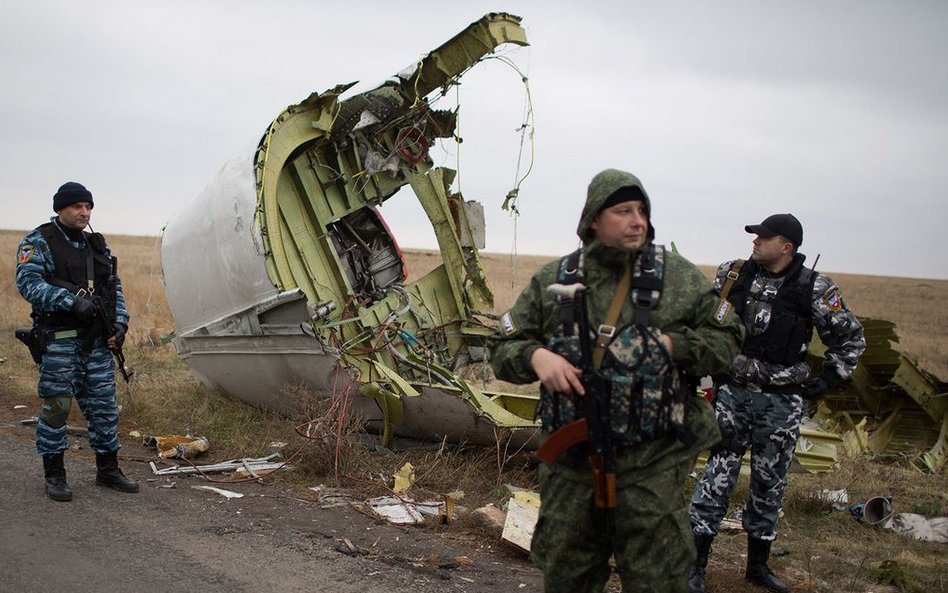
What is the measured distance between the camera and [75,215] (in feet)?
18.6

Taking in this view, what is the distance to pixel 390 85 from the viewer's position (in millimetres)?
7723

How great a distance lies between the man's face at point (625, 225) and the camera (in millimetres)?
2895

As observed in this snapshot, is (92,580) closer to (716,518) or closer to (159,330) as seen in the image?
(716,518)

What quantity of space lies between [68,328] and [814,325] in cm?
456

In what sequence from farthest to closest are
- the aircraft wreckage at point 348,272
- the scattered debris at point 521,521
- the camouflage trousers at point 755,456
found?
1. the aircraft wreckage at point 348,272
2. the scattered debris at point 521,521
3. the camouflage trousers at point 755,456

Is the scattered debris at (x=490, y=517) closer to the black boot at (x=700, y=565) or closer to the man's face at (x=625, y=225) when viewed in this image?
the black boot at (x=700, y=565)

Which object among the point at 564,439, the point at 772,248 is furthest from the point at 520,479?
the point at 564,439

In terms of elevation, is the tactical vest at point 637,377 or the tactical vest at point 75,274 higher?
the tactical vest at point 75,274

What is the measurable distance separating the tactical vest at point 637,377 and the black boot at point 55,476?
4030 mm

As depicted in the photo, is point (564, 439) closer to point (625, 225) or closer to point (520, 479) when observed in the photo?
point (625, 225)

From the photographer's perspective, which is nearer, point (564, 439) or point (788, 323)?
point (564, 439)

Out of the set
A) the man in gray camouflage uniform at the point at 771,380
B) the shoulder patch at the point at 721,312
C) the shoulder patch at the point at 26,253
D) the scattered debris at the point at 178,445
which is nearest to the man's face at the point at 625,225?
the shoulder patch at the point at 721,312

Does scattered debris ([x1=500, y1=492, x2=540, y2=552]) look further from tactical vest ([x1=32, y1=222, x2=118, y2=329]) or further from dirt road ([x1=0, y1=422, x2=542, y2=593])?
tactical vest ([x1=32, y1=222, x2=118, y2=329])

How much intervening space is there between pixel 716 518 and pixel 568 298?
225cm
